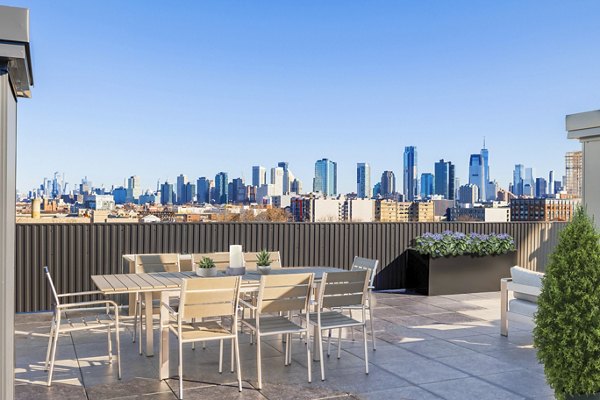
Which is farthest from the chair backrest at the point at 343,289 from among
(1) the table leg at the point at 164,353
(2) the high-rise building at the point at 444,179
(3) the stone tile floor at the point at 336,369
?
(2) the high-rise building at the point at 444,179

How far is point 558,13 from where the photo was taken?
2216cm

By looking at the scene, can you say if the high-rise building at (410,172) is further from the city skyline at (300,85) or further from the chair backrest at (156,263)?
the chair backrest at (156,263)

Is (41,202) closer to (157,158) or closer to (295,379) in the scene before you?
(295,379)

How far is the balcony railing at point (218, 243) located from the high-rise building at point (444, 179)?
32691 millimetres

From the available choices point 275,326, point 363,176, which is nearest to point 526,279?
point 275,326

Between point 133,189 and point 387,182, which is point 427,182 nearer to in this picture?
point 387,182

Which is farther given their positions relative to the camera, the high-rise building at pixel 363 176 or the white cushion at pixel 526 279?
the high-rise building at pixel 363 176

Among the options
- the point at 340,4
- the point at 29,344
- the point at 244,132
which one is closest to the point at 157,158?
the point at 244,132

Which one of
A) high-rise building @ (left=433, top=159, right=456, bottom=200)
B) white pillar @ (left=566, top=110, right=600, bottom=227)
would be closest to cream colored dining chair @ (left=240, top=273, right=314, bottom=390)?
white pillar @ (left=566, top=110, right=600, bottom=227)

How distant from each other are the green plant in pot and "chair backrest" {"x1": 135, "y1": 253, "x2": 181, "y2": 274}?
4.04 metres

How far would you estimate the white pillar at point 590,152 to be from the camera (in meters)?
4.18

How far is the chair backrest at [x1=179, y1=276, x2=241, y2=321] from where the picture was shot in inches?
173

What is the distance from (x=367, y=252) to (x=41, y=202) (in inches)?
205

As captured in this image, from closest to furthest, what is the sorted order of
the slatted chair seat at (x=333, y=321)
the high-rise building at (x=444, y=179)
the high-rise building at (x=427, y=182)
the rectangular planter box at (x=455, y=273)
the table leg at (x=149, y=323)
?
the slatted chair seat at (x=333, y=321)
the table leg at (x=149, y=323)
the rectangular planter box at (x=455, y=273)
the high-rise building at (x=444, y=179)
the high-rise building at (x=427, y=182)
